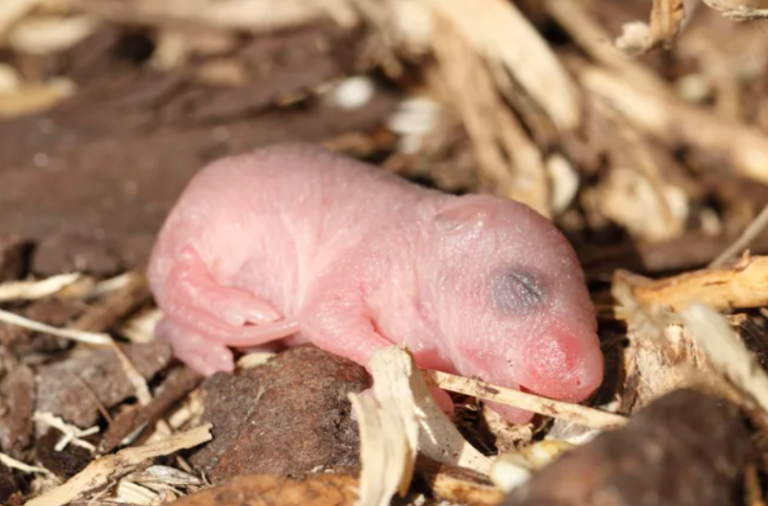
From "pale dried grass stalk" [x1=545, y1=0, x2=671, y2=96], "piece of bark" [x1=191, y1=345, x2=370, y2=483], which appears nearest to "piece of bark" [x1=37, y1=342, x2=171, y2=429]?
"piece of bark" [x1=191, y1=345, x2=370, y2=483]

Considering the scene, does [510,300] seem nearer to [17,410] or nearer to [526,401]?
[526,401]

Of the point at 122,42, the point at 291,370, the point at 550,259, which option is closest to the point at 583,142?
the point at 550,259

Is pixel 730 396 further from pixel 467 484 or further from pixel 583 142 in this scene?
pixel 583 142

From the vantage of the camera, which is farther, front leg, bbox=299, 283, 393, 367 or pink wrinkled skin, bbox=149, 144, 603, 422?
front leg, bbox=299, 283, 393, 367

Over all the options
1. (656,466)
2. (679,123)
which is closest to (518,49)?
(679,123)

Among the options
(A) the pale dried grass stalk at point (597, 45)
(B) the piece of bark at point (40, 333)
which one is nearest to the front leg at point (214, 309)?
(B) the piece of bark at point (40, 333)

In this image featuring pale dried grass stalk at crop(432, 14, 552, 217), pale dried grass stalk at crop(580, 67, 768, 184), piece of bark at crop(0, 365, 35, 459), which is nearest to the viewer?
piece of bark at crop(0, 365, 35, 459)

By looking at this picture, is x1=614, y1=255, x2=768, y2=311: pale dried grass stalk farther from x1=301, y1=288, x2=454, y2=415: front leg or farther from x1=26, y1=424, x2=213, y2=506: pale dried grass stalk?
x1=26, y1=424, x2=213, y2=506: pale dried grass stalk
